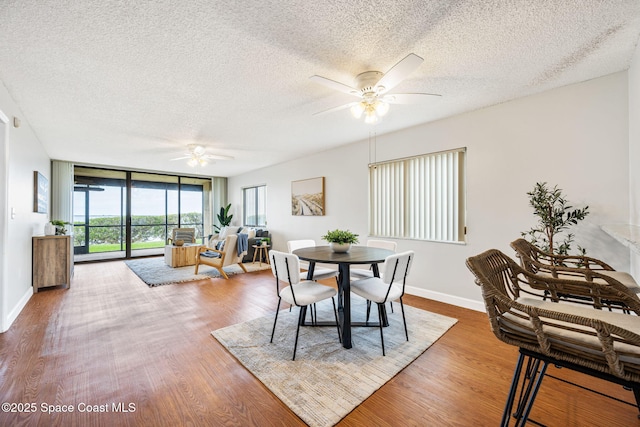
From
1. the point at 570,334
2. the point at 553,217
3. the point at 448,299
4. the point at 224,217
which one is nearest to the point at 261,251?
the point at 224,217

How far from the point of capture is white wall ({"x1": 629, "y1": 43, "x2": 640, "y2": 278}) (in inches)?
79.4

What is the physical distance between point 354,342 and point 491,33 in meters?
2.65

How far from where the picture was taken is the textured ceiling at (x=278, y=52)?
1611 mm

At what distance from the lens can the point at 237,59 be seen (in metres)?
2.12

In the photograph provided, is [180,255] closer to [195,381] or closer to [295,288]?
[295,288]

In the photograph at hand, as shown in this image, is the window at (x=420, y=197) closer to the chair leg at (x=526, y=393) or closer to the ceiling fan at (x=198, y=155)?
the chair leg at (x=526, y=393)

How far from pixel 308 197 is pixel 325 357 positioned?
374 cm

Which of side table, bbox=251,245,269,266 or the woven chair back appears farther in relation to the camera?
side table, bbox=251,245,269,266

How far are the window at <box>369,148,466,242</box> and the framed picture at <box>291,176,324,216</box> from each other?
1.20 metres

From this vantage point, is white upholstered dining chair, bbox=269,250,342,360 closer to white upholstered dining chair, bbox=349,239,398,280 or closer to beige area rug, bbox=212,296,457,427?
beige area rug, bbox=212,296,457,427

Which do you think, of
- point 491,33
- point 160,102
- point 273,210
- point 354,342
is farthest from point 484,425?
point 273,210

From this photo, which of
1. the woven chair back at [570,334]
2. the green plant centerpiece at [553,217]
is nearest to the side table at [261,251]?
the green plant centerpiece at [553,217]

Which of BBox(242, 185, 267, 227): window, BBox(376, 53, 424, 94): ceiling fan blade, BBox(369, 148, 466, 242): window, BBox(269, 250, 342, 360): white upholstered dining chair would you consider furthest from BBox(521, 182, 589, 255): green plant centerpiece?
BBox(242, 185, 267, 227): window

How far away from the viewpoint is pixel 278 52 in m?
2.02
